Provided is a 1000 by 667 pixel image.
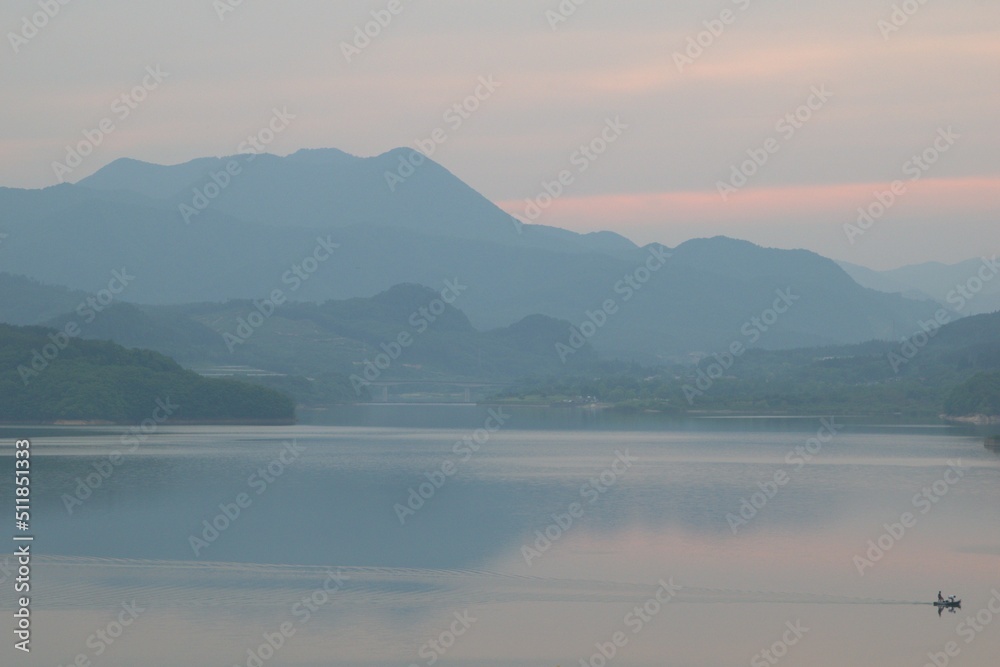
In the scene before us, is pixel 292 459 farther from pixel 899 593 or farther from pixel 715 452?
pixel 899 593

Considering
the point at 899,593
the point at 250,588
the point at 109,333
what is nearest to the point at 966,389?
the point at 899,593
